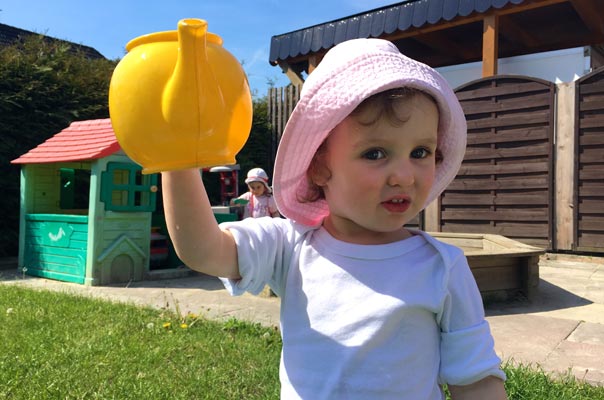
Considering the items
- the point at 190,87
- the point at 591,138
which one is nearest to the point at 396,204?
the point at 190,87

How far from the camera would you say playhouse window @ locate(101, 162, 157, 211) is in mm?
6002

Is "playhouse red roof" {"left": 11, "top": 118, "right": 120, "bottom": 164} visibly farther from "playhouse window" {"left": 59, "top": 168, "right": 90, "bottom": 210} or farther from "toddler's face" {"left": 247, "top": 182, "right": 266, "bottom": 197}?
"toddler's face" {"left": 247, "top": 182, "right": 266, "bottom": 197}

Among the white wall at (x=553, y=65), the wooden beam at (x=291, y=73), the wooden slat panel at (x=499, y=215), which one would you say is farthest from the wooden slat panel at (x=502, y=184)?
the wooden beam at (x=291, y=73)

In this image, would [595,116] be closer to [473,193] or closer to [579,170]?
[579,170]

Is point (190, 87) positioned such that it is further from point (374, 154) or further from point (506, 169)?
point (506, 169)

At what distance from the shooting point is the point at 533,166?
25.8 feet

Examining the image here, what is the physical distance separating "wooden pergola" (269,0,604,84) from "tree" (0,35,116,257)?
3833 millimetres

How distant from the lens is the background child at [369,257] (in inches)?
44.7

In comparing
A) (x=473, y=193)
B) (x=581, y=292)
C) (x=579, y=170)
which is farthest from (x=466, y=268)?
(x=473, y=193)

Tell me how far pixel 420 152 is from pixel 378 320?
1.26 ft

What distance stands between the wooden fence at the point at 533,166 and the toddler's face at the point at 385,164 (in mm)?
7200

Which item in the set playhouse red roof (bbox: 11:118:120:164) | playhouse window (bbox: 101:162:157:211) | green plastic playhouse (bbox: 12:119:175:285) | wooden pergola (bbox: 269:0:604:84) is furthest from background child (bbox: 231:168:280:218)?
wooden pergola (bbox: 269:0:604:84)

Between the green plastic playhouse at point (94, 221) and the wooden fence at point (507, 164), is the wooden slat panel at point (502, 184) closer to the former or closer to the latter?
the wooden fence at point (507, 164)

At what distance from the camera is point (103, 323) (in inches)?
150
